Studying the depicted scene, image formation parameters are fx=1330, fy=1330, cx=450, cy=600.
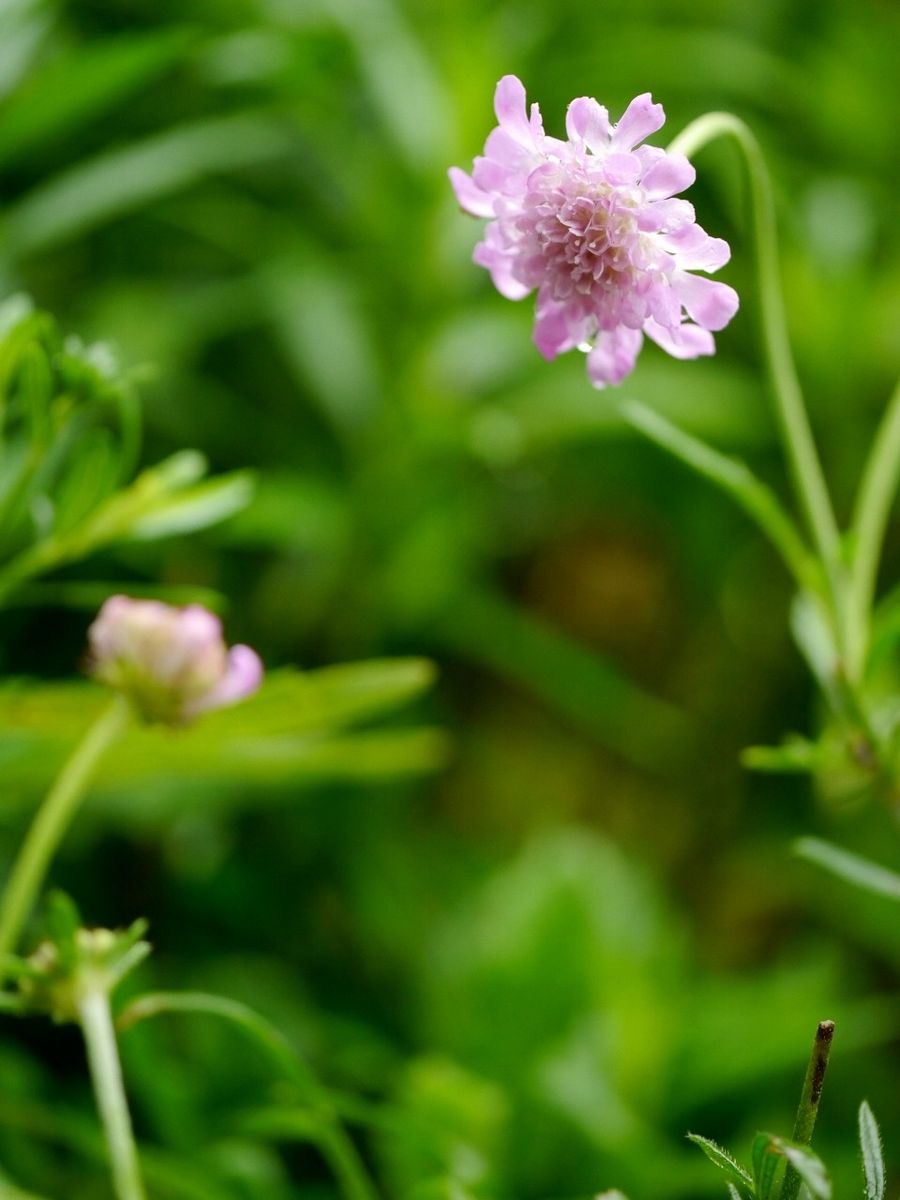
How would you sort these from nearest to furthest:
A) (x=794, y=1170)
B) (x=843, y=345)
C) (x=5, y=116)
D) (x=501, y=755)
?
(x=794, y=1170), (x=5, y=116), (x=843, y=345), (x=501, y=755)

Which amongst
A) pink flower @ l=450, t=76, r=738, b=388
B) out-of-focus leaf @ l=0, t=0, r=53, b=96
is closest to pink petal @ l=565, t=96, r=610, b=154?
pink flower @ l=450, t=76, r=738, b=388

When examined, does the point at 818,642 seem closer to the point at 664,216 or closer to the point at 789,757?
the point at 789,757

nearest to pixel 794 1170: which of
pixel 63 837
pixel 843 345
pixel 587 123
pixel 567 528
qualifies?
pixel 587 123

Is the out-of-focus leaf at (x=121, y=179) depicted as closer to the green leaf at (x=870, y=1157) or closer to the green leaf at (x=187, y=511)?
the green leaf at (x=187, y=511)

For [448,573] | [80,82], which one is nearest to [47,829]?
[80,82]

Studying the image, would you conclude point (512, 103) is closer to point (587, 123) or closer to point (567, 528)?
point (587, 123)
